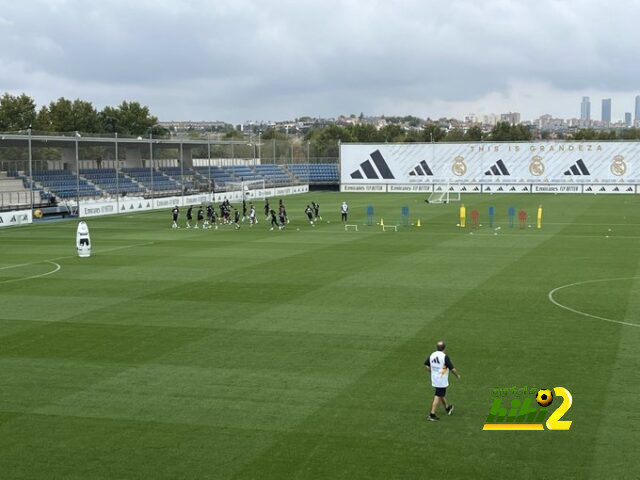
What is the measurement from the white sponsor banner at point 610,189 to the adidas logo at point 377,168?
24139 millimetres

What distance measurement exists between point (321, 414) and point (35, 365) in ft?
25.1

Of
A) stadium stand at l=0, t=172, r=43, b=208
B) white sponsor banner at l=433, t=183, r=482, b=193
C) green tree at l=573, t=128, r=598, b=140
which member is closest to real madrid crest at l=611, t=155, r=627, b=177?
white sponsor banner at l=433, t=183, r=482, b=193

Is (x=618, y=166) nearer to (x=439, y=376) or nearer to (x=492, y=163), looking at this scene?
(x=492, y=163)

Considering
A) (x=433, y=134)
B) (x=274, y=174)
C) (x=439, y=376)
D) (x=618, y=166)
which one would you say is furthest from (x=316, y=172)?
(x=439, y=376)

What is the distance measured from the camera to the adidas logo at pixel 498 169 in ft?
329

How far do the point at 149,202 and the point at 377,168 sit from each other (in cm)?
3816

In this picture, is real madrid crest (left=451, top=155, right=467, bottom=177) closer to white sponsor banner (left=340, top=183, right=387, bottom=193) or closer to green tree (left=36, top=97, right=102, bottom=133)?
white sponsor banner (left=340, top=183, right=387, bottom=193)

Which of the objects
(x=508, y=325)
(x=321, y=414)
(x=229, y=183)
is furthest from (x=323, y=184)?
(x=321, y=414)

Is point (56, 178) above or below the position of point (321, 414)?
above

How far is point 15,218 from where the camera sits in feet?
200

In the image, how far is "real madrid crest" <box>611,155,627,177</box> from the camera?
313 feet

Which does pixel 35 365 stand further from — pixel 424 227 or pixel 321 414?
pixel 424 227

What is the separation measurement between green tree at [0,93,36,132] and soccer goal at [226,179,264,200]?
89.7ft

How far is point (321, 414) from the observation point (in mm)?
15273
